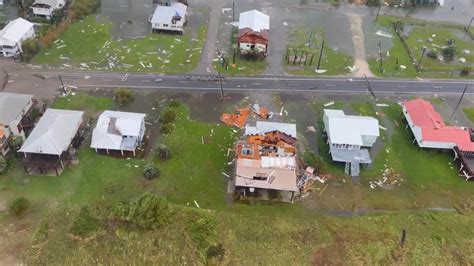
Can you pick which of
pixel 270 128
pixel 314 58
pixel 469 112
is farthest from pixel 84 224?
pixel 469 112

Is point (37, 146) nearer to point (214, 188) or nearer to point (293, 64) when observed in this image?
point (214, 188)

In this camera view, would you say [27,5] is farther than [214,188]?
Yes

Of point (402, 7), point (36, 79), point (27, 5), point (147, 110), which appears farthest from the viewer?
point (402, 7)

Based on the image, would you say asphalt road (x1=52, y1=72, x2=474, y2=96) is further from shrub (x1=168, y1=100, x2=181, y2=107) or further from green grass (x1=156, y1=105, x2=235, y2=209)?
green grass (x1=156, y1=105, x2=235, y2=209)

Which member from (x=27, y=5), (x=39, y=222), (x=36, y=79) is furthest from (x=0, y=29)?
(x=39, y=222)

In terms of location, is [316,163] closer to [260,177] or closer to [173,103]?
[260,177]

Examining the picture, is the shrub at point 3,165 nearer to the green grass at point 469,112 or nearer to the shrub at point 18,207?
the shrub at point 18,207
